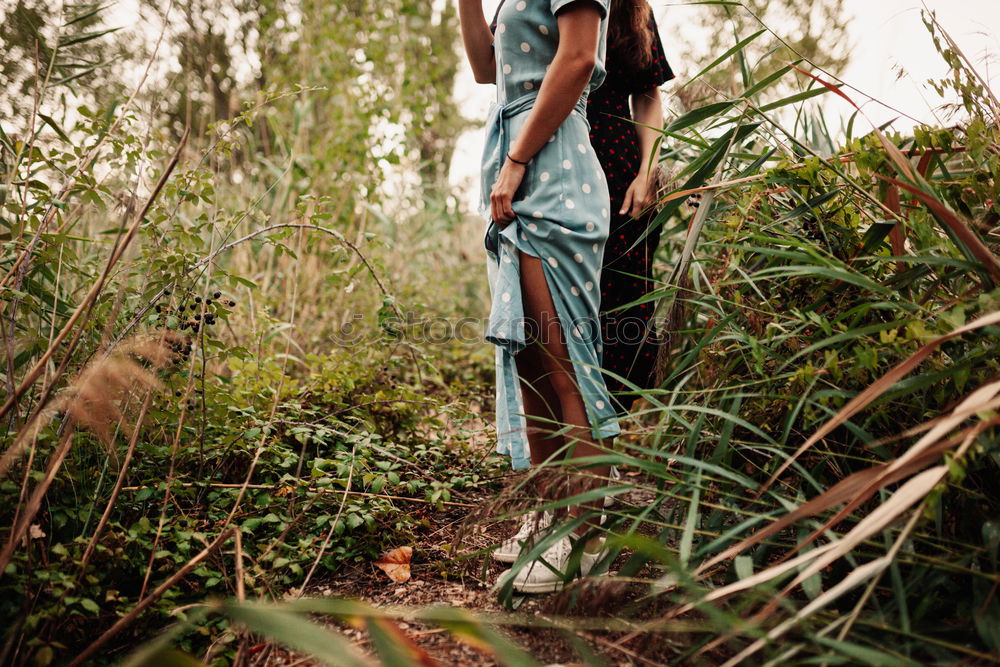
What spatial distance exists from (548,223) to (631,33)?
26.9 inches

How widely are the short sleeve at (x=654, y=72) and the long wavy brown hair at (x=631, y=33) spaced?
0.17 ft

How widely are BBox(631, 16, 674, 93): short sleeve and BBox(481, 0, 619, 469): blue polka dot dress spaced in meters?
0.32

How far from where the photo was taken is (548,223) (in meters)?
1.42

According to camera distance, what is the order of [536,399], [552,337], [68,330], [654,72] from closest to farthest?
[68,330]
[552,337]
[536,399]
[654,72]

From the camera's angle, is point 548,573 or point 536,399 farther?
point 536,399

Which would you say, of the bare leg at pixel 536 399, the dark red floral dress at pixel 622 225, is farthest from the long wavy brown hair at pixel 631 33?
the bare leg at pixel 536 399

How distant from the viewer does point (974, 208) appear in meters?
1.33

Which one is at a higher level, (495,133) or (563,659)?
(495,133)

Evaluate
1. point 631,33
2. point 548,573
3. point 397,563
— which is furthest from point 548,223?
point 397,563

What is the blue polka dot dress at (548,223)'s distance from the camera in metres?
1.43

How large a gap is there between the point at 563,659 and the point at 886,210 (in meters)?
1.04

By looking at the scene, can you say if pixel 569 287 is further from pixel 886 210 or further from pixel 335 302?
pixel 335 302

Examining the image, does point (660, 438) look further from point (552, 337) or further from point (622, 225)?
point (622, 225)

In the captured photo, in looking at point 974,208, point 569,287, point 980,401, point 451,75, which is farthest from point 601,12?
point 451,75
